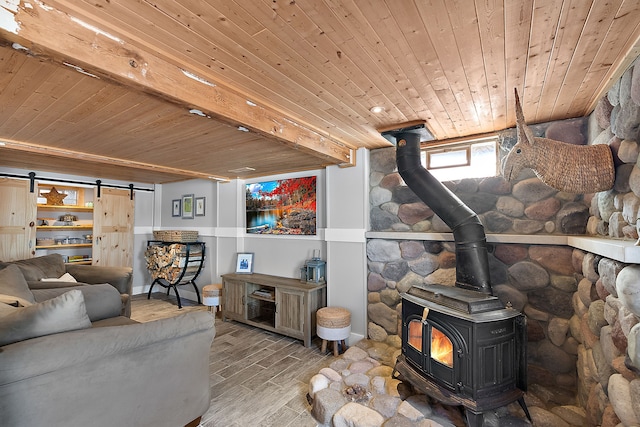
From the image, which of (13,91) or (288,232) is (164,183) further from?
(13,91)

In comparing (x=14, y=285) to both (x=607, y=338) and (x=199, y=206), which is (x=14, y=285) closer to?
(x=199, y=206)

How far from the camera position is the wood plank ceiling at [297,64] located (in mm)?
1080

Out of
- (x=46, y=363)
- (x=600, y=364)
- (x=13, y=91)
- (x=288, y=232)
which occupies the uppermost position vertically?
(x=13, y=91)

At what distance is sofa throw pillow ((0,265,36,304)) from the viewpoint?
2.08m

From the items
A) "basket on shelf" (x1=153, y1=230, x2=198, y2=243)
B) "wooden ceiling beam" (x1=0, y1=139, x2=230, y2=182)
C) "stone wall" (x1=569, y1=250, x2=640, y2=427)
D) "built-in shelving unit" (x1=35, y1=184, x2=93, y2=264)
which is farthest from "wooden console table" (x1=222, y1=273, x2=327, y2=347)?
"built-in shelving unit" (x1=35, y1=184, x2=93, y2=264)

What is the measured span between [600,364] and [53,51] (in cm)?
297

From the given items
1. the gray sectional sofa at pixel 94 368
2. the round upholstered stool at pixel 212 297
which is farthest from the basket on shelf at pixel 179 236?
the gray sectional sofa at pixel 94 368

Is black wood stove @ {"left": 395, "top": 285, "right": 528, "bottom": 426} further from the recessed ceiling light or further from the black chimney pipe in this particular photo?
the recessed ceiling light

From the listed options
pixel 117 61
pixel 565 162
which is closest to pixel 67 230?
pixel 117 61

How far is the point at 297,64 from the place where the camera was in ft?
4.78

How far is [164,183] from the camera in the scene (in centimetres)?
546

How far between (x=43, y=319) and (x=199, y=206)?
3.71m

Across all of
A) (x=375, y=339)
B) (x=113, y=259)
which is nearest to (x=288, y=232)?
(x=375, y=339)

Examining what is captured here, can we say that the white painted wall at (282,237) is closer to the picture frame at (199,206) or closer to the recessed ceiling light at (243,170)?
the picture frame at (199,206)
